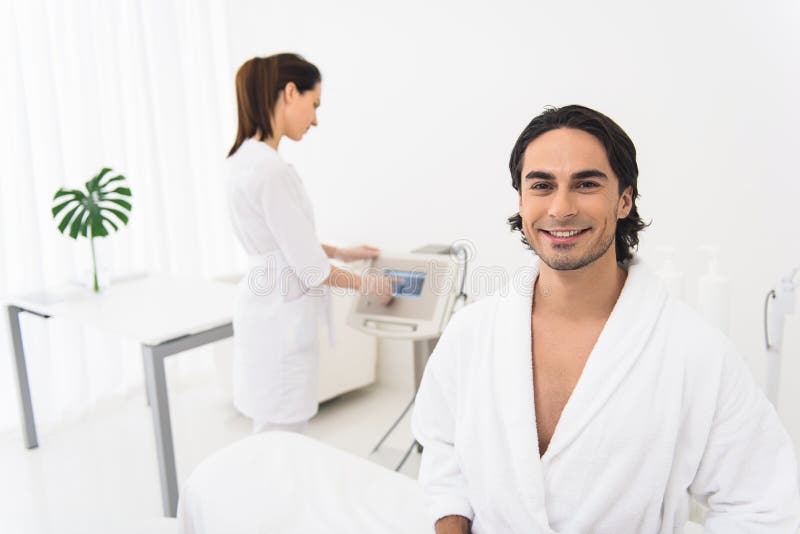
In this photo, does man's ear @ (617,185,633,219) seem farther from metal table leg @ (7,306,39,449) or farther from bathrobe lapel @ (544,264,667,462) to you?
metal table leg @ (7,306,39,449)

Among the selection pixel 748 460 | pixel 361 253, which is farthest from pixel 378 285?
pixel 748 460

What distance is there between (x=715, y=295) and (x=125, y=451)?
7.69ft

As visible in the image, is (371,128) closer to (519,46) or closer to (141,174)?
(519,46)

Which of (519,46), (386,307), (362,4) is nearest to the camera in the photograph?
(386,307)

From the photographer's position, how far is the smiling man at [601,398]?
1.07 m

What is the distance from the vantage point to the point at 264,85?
6.45 feet

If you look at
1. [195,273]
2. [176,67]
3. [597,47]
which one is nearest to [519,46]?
[597,47]

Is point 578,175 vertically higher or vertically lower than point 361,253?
higher

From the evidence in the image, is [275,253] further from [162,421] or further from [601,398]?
[601,398]

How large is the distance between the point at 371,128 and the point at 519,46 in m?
0.80

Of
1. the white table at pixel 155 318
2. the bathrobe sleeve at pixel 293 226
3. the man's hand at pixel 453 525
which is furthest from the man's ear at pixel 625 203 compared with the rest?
the white table at pixel 155 318

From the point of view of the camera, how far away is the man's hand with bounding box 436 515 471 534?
1.24 metres

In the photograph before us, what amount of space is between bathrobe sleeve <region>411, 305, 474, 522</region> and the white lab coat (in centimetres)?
77

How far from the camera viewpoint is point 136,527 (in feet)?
4.93
